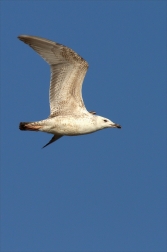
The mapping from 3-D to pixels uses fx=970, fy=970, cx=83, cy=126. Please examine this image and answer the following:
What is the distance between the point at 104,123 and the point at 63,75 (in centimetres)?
185

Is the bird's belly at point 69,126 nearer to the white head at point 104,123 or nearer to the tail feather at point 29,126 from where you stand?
the tail feather at point 29,126

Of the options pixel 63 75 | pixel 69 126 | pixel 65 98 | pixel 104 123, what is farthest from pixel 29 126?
pixel 104 123

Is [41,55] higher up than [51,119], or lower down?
higher up

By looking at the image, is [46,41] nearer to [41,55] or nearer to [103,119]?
[41,55]

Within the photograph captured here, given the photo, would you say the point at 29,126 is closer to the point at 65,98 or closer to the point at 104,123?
the point at 65,98

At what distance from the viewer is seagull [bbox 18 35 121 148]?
27766 mm

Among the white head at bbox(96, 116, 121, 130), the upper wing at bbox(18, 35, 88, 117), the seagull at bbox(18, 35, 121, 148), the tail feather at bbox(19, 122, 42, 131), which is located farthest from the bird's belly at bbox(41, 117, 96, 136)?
the upper wing at bbox(18, 35, 88, 117)

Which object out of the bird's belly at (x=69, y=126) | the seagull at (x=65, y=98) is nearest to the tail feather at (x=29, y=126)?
the seagull at (x=65, y=98)

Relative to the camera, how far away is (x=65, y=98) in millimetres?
28375

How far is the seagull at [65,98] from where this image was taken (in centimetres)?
2777

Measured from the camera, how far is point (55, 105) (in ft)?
93.3

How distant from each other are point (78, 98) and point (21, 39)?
2588mm

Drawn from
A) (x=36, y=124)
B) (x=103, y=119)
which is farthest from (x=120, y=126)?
(x=36, y=124)

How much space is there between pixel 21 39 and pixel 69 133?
121 inches
